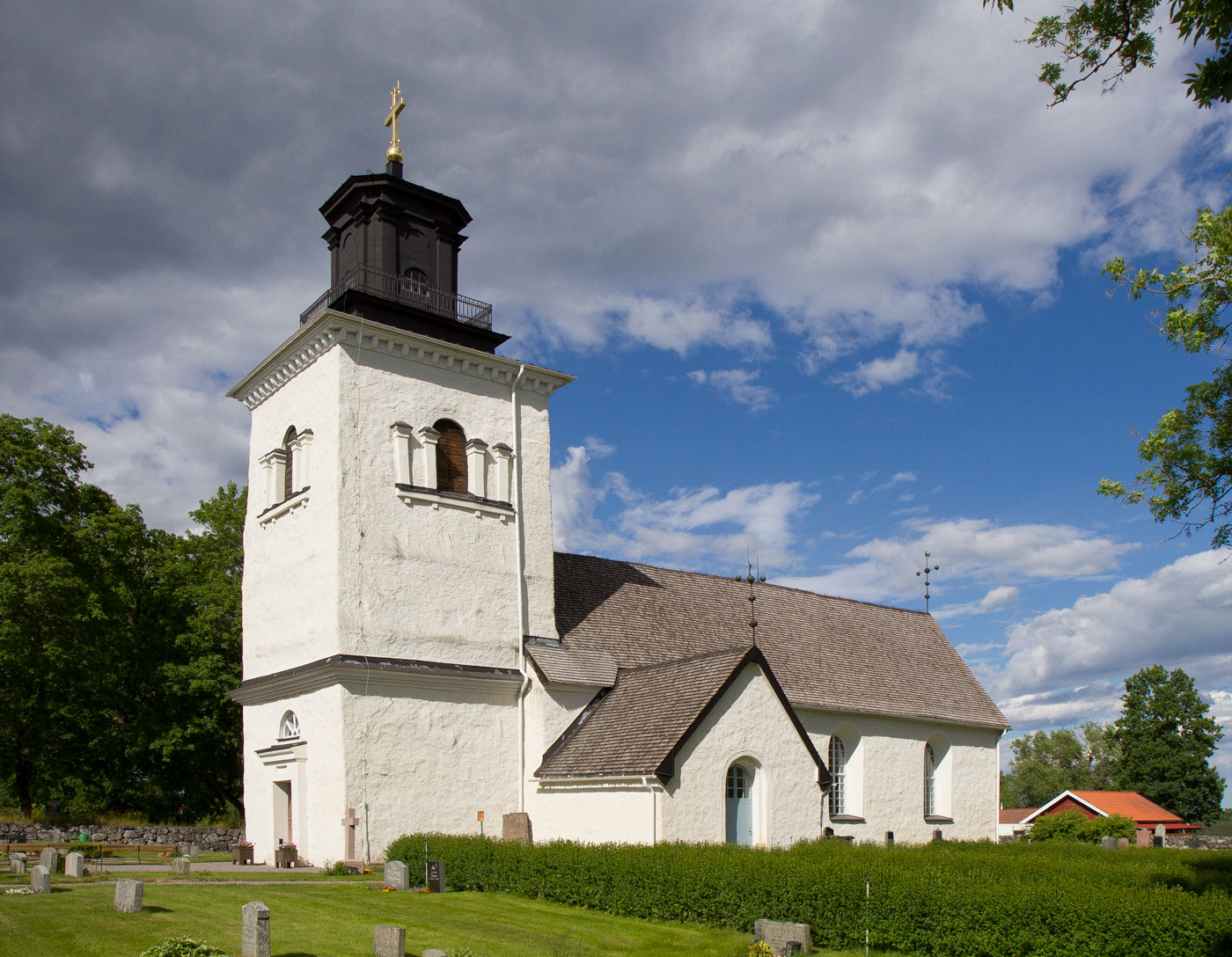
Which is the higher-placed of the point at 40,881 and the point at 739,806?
the point at 739,806

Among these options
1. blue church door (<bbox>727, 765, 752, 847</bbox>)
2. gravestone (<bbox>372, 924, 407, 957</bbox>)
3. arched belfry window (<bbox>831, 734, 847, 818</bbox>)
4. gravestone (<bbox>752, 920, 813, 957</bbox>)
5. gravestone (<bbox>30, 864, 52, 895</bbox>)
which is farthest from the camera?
arched belfry window (<bbox>831, 734, 847, 818</bbox>)

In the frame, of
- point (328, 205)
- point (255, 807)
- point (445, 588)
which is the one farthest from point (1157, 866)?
point (328, 205)

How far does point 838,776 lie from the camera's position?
2984 centimetres

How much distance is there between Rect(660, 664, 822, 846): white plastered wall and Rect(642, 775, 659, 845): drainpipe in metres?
0.13

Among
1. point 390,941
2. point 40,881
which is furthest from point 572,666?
point 390,941

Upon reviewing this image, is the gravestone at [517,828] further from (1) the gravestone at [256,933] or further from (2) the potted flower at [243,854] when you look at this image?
(1) the gravestone at [256,933]

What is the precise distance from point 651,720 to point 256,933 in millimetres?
10686

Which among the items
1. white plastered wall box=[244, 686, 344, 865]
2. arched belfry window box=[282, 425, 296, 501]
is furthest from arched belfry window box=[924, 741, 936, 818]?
arched belfry window box=[282, 425, 296, 501]

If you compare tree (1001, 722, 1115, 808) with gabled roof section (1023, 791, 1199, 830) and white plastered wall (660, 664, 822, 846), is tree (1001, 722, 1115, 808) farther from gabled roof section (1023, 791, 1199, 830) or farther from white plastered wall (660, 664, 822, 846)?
white plastered wall (660, 664, 822, 846)

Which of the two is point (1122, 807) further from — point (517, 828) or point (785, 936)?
point (785, 936)

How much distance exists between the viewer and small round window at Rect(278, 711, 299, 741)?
2444cm

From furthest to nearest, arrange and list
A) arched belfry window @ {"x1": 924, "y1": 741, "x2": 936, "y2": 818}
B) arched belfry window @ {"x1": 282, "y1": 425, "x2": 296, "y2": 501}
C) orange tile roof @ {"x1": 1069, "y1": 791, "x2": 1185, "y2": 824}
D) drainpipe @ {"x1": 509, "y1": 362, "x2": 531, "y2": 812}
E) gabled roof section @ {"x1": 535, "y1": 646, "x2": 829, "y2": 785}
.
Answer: orange tile roof @ {"x1": 1069, "y1": 791, "x2": 1185, "y2": 824} → arched belfry window @ {"x1": 924, "y1": 741, "x2": 936, "y2": 818} → arched belfry window @ {"x1": 282, "y1": 425, "x2": 296, "y2": 501} → drainpipe @ {"x1": 509, "y1": 362, "x2": 531, "y2": 812} → gabled roof section @ {"x1": 535, "y1": 646, "x2": 829, "y2": 785}

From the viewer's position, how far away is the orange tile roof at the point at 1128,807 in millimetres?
54319

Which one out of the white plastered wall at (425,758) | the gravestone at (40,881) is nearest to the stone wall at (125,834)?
the white plastered wall at (425,758)
